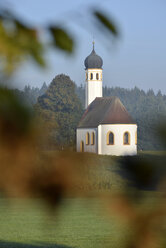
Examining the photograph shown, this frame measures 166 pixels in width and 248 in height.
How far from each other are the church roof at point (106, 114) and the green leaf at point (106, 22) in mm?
35003

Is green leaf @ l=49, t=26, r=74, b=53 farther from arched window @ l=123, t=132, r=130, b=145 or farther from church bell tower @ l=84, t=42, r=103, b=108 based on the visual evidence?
church bell tower @ l=84, t=42, r=103, b=108

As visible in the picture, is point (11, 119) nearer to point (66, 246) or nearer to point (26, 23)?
point (26, 23)

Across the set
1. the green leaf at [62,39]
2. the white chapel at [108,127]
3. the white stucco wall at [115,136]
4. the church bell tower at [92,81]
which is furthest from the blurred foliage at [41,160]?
the church bell tower at [92,81]

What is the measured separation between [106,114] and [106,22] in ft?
118

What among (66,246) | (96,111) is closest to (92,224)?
(66,246)

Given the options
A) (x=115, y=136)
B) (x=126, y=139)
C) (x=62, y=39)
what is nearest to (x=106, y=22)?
(x=62, y=39)

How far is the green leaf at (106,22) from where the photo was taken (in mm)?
626

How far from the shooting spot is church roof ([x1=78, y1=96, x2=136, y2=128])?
118ft

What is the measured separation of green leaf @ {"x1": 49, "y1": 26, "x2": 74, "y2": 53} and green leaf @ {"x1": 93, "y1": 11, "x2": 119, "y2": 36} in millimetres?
43

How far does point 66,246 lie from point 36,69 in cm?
1045

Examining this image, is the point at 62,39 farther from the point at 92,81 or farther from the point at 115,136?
the point at 92,81

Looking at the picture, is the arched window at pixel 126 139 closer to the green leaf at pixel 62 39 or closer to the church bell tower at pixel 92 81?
the church bell tower at pixel 92 81

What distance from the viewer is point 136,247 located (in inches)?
26.0

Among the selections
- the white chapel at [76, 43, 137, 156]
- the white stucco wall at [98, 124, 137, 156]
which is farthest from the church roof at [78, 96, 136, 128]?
the white stucco wall at [98, 124, 137, 156]
